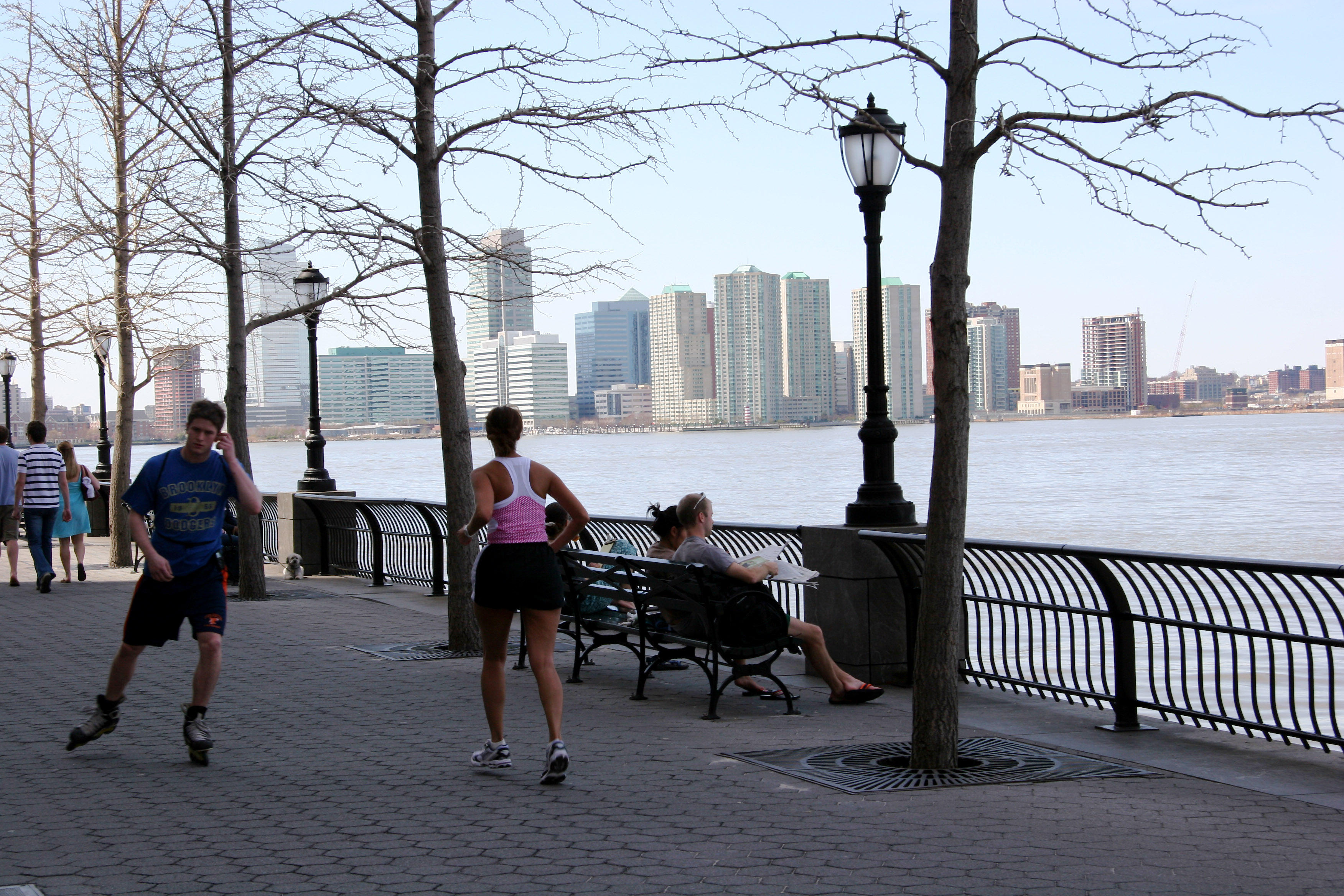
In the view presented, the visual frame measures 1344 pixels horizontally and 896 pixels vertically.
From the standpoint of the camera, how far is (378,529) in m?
16.7

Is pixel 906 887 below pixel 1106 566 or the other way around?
below

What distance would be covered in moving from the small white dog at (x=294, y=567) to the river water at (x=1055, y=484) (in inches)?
431

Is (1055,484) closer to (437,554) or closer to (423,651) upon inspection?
(437,554)

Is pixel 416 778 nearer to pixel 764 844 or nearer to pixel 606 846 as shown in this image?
pixel 606 846

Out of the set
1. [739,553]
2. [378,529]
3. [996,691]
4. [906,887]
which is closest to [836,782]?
[906,887]

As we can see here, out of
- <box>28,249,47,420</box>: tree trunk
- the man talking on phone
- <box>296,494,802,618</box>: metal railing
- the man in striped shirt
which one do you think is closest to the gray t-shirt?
the man talking on phone

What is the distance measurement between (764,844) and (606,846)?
58 centimetres

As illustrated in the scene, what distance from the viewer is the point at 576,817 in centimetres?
535

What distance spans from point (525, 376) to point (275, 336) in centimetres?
4872

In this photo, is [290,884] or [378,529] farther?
[378,529]

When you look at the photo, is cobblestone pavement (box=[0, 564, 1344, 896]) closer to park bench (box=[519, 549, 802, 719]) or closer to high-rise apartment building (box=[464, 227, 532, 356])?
park bench (box=[519, 549, 802, 719])

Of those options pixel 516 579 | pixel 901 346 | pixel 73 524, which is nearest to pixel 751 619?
pixel 516 579

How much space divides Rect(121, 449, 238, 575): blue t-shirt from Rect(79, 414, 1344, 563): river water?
9344 mm

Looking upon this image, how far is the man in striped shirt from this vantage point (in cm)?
1520
